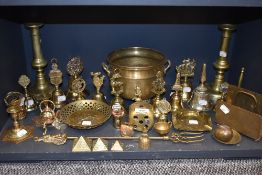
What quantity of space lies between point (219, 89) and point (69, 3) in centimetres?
94

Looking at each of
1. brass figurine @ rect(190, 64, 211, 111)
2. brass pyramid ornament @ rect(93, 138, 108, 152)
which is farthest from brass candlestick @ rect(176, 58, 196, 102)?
brass pyramid ornament @ rect(93, 138, 108, 152)

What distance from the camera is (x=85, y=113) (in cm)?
151

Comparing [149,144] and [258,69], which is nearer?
[149,144]

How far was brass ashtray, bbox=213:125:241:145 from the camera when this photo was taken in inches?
51.5

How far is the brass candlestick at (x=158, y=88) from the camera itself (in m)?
1.44

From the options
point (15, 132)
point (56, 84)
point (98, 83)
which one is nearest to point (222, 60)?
point (98, 83)

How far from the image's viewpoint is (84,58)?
1.75m

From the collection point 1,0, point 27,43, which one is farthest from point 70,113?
point 1,0

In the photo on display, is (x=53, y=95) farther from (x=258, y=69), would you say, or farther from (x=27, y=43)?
(x=258, y=69)

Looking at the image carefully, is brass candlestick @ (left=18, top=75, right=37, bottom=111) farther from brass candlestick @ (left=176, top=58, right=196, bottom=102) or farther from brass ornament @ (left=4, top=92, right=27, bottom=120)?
brass candlestick @ (left=176, top=58, right=196, bottom=102)

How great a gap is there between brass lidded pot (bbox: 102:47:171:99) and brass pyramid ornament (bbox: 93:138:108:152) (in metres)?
0.29

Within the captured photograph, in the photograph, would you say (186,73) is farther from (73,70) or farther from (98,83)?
(73,70)

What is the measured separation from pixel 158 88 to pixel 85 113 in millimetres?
380

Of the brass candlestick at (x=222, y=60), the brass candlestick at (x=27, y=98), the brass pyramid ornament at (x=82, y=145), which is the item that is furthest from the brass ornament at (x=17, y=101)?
the brass candlestick at (x=222, y=60)
